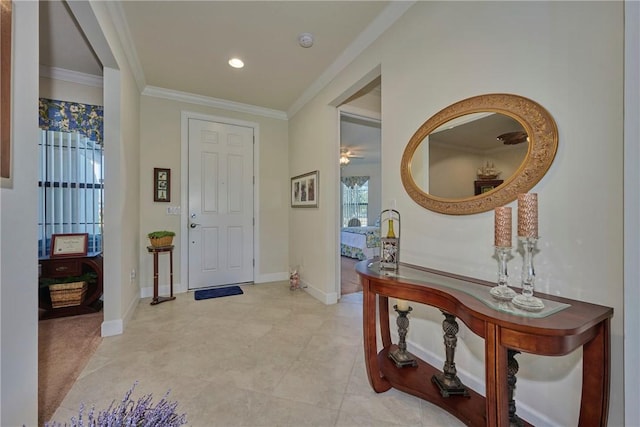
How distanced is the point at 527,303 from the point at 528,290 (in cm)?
8

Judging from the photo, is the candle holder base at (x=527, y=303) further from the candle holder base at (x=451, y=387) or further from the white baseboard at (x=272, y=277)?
the white baseboard at (x=272, y=277)

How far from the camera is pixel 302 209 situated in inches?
147

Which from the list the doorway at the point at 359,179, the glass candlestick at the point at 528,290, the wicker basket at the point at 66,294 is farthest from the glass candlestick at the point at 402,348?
Answer: the wicker basket at the point at 66,294

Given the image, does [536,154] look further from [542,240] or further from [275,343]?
[275,343]

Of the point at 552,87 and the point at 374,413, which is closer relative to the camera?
the point at 552,87

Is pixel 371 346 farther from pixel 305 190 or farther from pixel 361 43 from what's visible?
pixel 361 43

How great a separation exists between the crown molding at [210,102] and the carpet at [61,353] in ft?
8.70

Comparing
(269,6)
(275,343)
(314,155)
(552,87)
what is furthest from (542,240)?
(314,155)

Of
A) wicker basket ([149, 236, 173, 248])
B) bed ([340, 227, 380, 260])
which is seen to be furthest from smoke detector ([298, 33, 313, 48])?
bed ([340, 227, 380, 260])

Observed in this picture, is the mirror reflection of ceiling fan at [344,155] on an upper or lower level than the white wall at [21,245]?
upper

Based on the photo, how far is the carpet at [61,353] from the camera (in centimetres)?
155

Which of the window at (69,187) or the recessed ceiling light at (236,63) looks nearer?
the recessed ceiling light at (236,63)

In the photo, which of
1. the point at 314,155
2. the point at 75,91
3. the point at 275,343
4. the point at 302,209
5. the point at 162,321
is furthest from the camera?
the point at 302,209

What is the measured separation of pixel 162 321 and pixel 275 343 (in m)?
1.23
